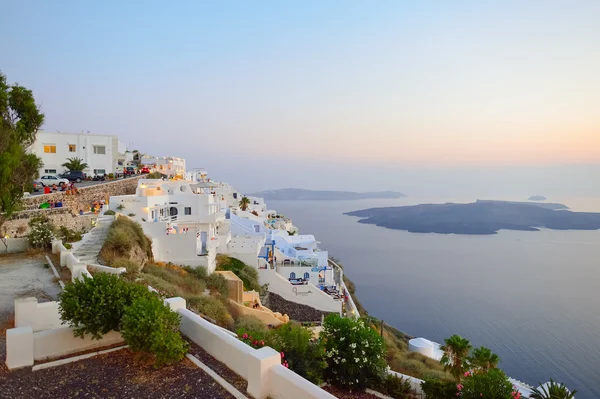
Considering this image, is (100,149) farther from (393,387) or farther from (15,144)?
(393,387)

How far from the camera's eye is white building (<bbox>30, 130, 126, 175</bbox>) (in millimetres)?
37250

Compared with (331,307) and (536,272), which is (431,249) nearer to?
(536,272)

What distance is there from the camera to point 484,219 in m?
142

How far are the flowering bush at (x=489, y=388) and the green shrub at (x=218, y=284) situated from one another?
46.2 ft

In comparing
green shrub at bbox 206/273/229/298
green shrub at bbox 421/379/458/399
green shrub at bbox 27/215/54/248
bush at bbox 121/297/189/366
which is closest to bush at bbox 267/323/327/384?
bush at bbox 121/297/189/366

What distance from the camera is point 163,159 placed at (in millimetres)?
57594

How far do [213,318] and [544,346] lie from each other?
39.3 metres

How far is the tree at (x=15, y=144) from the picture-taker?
40.8 feet

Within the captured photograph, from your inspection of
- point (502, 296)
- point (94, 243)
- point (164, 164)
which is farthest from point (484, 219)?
point (94, 243)

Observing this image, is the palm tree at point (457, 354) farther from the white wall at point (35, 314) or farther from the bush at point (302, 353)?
the white wall at point (35, 314)

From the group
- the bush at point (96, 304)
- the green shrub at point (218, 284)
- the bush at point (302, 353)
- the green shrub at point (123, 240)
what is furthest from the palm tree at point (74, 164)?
the bush at point (302, 353)

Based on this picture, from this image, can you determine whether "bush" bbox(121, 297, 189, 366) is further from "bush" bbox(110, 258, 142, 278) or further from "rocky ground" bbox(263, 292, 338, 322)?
"rocky ground" bbox(263, 292, 338, 322)

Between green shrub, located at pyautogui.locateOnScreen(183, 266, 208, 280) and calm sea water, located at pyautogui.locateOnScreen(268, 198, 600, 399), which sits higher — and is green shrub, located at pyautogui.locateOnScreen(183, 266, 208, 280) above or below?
above

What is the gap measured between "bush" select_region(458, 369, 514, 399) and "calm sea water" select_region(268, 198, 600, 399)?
31.2 meters
